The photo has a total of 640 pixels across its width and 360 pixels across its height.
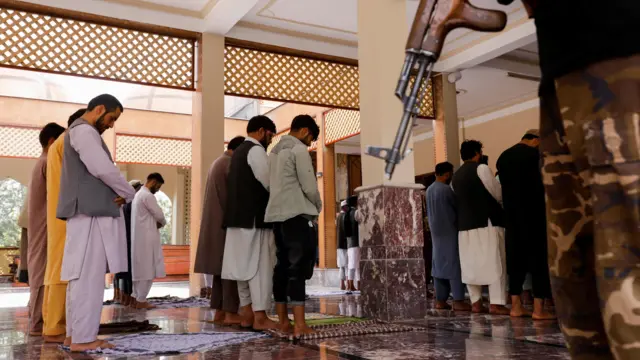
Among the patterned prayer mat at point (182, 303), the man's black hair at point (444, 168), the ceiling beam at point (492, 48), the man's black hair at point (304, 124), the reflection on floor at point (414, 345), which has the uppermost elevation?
the ceiling beam at point (492, 48)

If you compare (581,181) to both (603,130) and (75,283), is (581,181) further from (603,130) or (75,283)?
(75,283)

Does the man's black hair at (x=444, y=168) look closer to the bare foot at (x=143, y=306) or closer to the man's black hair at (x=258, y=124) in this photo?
the man's black hair at (x=258, y=124)

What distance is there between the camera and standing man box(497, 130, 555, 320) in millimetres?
3602

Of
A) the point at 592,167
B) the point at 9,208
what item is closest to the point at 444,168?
the point at 592,167

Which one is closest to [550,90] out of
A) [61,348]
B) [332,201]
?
[61,348]

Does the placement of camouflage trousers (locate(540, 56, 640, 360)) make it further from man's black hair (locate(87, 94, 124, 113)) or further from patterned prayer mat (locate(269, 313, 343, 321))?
patterned prayer mat (locate(269, 313, 343, 321))

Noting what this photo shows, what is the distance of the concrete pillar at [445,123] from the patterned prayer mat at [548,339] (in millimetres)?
5102

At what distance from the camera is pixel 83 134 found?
Answer: 268cm

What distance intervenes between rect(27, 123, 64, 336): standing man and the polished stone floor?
5.7 inches

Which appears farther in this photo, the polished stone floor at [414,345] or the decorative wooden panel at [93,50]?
the decorative wooden panel at [93,50]

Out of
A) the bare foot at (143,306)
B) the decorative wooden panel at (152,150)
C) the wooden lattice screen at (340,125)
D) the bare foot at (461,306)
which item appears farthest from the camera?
the decorative wooden panel at (152,150)

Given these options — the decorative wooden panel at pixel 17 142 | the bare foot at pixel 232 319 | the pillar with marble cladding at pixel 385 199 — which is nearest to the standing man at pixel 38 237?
the bare foot at pixel 232 319

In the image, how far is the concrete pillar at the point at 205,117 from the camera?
6301mm

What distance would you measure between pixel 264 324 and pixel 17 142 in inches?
373
